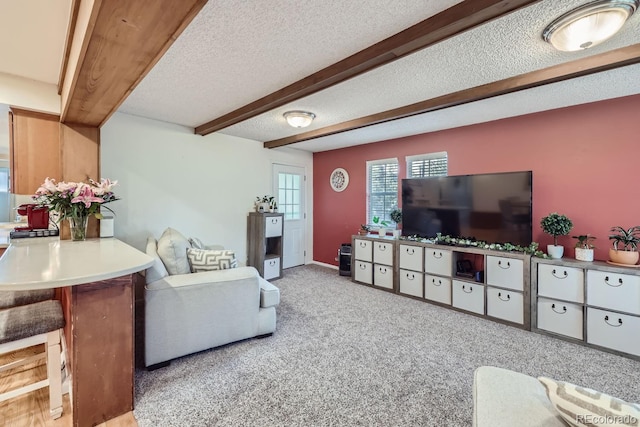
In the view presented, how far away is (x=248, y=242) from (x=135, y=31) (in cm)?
373

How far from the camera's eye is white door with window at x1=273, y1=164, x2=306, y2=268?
17.2 ft

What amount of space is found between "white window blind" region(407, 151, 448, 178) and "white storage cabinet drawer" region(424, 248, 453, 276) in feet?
3.91

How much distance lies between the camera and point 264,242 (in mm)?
4441

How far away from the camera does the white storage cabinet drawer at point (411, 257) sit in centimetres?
364

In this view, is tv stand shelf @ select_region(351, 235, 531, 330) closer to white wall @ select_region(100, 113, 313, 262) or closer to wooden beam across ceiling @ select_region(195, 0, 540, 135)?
white wall @ select_region(100, 113, 313, 262)

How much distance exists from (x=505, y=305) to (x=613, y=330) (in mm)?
800

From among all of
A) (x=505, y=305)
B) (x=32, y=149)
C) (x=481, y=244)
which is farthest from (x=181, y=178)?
(x=505, y=305)

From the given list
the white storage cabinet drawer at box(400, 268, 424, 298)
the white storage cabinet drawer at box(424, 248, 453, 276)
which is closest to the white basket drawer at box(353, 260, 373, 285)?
the white storage cabinet drawer at box(400, 268, 424, 298)

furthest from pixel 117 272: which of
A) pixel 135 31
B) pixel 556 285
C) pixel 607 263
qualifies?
pixel 607 263

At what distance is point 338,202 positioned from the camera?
5355mm

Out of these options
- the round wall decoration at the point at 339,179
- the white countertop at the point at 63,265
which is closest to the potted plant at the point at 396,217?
the round wall decoration at the point at 339,179

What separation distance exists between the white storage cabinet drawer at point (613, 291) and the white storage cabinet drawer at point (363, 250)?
2.40 meters

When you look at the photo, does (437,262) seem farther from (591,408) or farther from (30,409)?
(30,409)

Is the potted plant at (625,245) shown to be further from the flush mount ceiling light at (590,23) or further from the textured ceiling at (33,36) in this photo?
the textured ceiling at (33,36)
